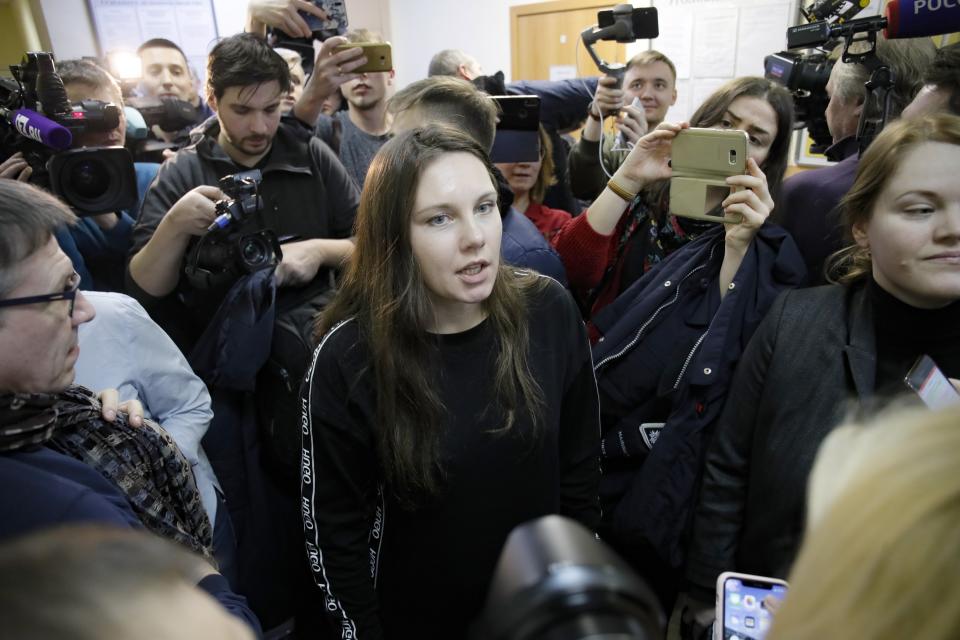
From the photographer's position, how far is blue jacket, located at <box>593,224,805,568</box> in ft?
4.04

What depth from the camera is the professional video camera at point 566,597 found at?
257mm

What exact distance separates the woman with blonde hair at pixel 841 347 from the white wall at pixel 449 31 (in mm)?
4400

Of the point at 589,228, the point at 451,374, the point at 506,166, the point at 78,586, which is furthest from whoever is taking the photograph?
the point at 506,166

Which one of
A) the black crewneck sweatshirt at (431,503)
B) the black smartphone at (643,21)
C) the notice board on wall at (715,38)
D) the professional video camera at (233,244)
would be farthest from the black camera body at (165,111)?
the notice board on wall at (715,38)

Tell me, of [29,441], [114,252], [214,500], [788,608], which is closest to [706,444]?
[788,608]

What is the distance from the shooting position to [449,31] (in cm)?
530

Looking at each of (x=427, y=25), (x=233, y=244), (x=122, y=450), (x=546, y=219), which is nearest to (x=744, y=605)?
(x=122, y=450)

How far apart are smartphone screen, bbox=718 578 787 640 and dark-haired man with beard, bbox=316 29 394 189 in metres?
1.87

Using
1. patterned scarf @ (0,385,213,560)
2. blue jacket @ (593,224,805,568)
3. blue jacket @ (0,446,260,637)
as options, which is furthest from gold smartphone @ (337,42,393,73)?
blue jacket @ (0,446,260,637)

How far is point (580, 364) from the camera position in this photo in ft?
3.90

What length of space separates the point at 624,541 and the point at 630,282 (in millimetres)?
684

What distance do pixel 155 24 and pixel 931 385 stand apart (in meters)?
4.80

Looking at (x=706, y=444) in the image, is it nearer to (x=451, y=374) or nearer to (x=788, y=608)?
(x=451, y=374)

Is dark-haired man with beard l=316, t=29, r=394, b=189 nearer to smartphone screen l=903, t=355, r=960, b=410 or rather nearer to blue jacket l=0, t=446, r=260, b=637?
blue jacket l=0, t=446, r=260, b=637
